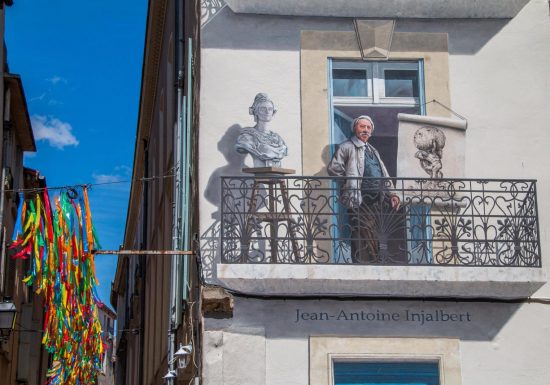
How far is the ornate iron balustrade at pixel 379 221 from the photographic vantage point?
11.6m

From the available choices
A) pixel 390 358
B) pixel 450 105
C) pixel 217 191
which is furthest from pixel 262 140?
pixel 390 358

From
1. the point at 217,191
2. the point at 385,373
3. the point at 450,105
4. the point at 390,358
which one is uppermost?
the point at 450,105

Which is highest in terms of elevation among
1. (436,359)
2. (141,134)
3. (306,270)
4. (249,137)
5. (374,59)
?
(141,134)

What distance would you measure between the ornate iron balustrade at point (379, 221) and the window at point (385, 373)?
1.15m

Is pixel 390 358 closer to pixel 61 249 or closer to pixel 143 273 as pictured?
pixel 61 249

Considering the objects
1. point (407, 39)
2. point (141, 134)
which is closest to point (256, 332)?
point (407, 39)

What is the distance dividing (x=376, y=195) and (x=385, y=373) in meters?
1.99

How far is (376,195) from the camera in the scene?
12.0 metres

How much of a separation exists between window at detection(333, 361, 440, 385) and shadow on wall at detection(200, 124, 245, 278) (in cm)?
Answer: 179

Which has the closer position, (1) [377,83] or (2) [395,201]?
(2) [395,201]

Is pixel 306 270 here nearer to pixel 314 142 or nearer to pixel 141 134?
pixel 314 142

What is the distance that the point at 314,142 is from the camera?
12.4 m

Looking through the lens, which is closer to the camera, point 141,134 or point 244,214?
point 244,214

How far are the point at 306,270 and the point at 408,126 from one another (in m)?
2.26
